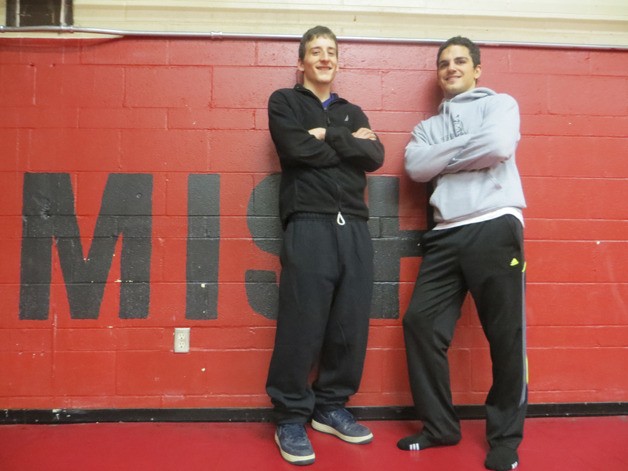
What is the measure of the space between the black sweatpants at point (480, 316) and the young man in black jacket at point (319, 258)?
248 mm

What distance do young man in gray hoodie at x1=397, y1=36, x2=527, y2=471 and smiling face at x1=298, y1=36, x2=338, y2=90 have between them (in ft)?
1.63

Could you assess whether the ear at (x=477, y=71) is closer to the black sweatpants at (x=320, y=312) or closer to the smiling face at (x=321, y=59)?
the smiling face at (x=321, y=59)

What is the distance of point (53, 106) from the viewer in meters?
2.19

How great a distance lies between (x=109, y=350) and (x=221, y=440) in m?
0.68

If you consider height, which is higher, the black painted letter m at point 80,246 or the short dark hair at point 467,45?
the short dark hair at point 467,45

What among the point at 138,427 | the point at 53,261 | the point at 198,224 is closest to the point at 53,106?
the point at 53,261

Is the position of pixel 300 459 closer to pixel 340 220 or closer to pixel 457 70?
pixel 340 220

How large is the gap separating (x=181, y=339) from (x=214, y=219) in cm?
58

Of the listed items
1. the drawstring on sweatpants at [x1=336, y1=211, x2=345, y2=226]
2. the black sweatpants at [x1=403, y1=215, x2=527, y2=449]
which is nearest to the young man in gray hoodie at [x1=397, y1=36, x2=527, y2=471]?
the black sweatpants at [x1=403, y1=215, x2=527, y2=449]

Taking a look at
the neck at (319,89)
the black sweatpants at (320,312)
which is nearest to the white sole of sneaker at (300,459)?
the black sweatpants at (320,312)

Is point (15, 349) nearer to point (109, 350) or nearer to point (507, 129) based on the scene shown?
point (109, 350)

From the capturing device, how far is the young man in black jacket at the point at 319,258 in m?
1.86

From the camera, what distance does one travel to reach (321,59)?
2.01 meters

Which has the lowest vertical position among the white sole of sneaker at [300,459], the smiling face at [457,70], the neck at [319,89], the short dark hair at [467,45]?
the white sole of sneaker at [300,459]
